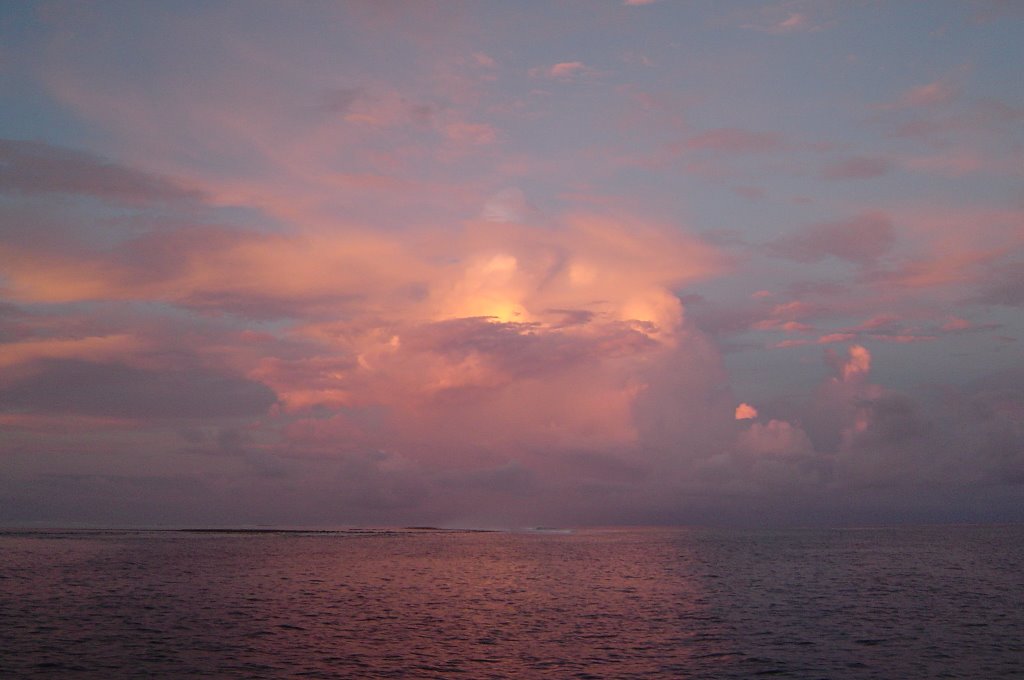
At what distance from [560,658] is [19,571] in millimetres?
80167

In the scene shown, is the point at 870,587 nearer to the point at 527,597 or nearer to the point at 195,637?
the point at 527,597

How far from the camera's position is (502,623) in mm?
54375

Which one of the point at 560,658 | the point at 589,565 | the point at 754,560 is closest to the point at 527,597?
the point at 560,658

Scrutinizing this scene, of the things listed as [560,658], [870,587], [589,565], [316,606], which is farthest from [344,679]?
[589,565]

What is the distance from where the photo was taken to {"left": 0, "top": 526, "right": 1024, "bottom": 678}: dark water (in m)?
39.8

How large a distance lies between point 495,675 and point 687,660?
442 inches

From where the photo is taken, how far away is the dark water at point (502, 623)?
1566 inches

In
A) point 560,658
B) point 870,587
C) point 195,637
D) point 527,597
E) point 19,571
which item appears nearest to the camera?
Result: point 560,658

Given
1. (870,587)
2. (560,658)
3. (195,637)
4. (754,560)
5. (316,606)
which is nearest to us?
(560,658)

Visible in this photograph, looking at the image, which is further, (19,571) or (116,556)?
(116,556)

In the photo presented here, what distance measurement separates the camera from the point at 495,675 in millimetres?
37406

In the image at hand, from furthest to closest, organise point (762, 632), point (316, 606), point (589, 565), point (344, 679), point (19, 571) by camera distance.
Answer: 1. point (589, 565)
2. point (19, 571)
3. point (316, 606)
4. point (762, 632)
5. point (344, 679)

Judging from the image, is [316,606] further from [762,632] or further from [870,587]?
[870,587]

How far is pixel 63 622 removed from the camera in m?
52.2
